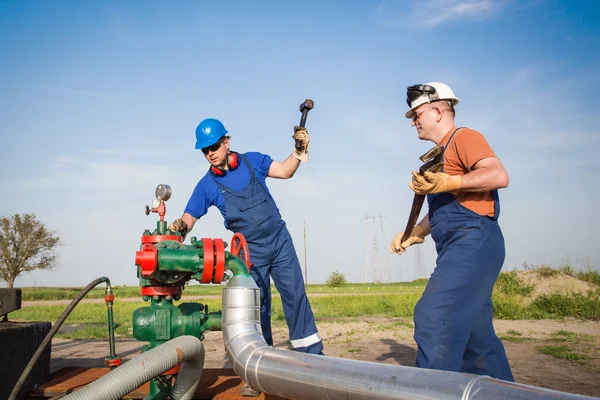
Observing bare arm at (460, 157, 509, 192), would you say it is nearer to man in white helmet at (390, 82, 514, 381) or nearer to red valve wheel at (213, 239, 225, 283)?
man in white helmet at (390, 82, 514, 381)

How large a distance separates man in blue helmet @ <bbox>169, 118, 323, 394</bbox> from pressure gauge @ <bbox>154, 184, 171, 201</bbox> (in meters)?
0.49

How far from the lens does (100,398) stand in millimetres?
2447

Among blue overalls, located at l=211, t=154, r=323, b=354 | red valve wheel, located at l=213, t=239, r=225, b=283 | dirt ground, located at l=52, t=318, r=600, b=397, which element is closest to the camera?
red valve wheel, located at l=213, t=239, r=225, b=283

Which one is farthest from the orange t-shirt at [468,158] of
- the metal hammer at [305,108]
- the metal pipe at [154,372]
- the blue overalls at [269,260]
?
the metal pipe at [154,372]

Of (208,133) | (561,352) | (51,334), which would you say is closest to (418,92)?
(208,133)

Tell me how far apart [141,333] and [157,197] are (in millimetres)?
901

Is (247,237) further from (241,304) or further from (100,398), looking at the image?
(100,398)

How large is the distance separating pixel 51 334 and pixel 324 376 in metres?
1.81

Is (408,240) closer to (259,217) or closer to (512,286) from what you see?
(259,217)

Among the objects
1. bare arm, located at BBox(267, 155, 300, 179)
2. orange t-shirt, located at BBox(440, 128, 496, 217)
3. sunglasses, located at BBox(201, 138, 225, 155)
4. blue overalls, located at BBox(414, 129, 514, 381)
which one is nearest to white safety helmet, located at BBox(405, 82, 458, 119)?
orange t-shirt, located at BBox(440, 128, 496, 217)

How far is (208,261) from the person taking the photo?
3.01 meters

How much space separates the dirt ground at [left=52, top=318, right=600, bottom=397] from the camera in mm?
5098

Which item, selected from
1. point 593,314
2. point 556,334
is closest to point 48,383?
point 556,334

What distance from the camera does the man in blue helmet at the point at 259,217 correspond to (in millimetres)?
4180
